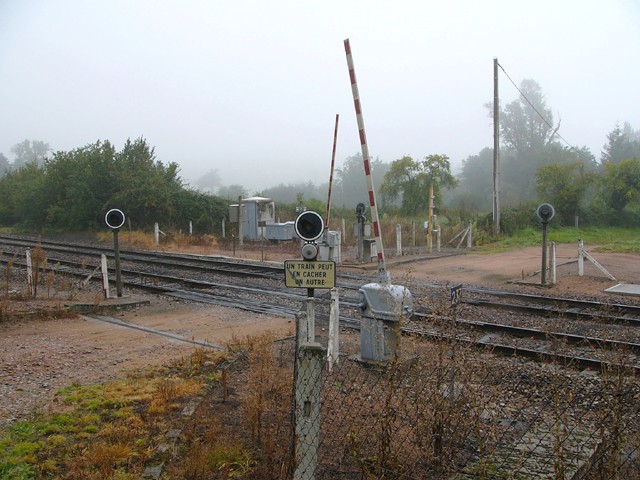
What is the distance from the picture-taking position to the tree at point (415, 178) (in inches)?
1583

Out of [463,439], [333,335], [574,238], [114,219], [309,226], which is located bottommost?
[463,439]

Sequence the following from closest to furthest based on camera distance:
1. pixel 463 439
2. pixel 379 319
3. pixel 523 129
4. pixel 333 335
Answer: pixel 463 439
pixel 379 319
pixel 333 335
pixel 523 129

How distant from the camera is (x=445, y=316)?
21.2ft

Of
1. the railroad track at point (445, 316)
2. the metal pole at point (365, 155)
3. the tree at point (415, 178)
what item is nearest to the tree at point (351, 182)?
the tree at point (415, 178)

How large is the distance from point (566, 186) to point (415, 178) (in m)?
11.2

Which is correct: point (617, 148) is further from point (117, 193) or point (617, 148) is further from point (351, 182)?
point (117, 193)

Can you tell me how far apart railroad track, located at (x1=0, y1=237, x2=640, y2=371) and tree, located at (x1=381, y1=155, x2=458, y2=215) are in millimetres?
22155

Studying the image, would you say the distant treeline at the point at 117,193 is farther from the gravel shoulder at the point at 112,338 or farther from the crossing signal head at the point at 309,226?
the crossing signal head at the point at 309,226

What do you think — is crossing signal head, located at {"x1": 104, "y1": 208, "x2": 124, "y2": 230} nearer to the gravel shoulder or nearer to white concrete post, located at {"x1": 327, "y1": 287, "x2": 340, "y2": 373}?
the gravel shoulder

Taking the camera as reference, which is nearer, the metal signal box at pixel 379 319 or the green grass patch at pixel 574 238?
the metal signal box at pixel 379 319

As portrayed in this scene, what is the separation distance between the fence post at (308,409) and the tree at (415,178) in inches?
1443

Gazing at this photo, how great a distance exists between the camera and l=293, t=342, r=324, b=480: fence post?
378 cm

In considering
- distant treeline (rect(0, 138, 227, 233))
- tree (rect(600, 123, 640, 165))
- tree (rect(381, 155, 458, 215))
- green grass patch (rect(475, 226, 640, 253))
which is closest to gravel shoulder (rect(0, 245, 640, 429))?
green grass patch (rect(475, 226, 640, 253))

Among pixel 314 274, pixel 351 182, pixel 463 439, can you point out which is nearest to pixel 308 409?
pixel 463 439
